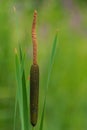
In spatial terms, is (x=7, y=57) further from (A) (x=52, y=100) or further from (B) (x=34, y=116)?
(B) (x=34, y=116)

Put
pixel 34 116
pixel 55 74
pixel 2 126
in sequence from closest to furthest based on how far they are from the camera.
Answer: pixel 34 116, pixel 2 126, pixel 55 74

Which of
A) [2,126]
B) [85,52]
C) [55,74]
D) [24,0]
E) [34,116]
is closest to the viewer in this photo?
[34,116]

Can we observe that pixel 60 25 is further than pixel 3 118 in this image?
Yes

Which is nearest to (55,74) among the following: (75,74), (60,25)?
(75,74)

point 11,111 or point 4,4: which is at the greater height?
point 4,4

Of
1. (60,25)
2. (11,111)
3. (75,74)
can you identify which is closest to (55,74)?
(75,74)

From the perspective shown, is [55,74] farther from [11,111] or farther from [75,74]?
[11,111]
